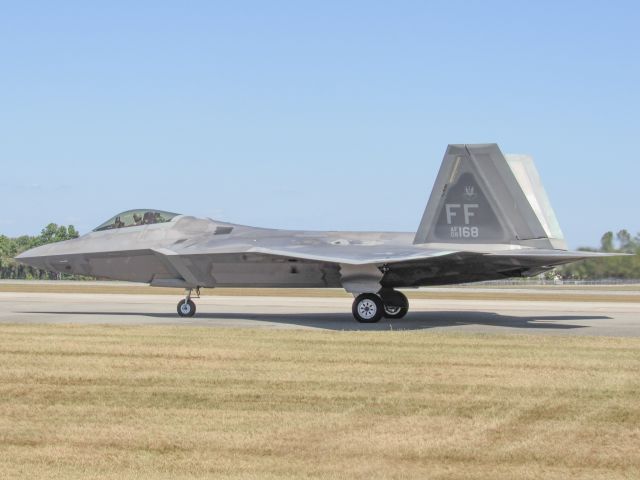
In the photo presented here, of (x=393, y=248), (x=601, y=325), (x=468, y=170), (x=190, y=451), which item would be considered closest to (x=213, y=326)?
(x=393, y=248)

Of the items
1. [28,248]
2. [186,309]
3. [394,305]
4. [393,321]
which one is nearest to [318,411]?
[393,321]

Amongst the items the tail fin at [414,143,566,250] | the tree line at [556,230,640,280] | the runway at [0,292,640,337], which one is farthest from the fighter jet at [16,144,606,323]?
the tree line at [556,230,640,280]

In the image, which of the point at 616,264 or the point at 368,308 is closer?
the point at 368,308

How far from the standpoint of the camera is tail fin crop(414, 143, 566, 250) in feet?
Answer: 68.6

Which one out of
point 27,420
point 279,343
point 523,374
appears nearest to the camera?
point 27,420

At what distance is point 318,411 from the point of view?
910 cm

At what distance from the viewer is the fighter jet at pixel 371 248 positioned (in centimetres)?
2091

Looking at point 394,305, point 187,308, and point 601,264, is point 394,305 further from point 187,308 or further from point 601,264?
point 601,264

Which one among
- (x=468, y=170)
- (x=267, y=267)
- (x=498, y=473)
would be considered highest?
(x=468, y=170)

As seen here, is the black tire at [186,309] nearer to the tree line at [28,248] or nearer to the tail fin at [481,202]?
the tail fin at [481,202]

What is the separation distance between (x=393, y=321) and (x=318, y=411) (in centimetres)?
1345

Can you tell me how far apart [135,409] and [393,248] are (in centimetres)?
1311

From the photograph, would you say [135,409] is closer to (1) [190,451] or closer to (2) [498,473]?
(1) [190,451]

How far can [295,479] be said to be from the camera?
6.65m
